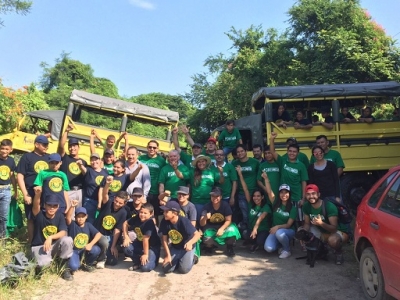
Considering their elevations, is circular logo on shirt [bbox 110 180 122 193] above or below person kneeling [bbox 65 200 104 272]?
above

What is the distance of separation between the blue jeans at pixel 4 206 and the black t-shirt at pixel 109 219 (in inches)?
53.8

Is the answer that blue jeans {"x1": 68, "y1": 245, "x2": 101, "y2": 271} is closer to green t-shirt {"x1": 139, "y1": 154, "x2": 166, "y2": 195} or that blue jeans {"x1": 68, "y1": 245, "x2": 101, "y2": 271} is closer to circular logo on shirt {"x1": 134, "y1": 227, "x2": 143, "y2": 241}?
circular logo on shirt {"x1": 134, "y1": 227, "x2": 143, "y2": 241}

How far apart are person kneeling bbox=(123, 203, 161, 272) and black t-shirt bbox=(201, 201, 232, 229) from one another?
84cm

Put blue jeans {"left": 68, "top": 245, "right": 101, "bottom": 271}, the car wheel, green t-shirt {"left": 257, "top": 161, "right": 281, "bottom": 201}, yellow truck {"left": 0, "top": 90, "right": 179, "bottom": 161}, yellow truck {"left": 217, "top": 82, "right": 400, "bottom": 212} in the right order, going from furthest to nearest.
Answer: yellow truck {"left": 0, "top": 90, "right": 179, "bottom": 161} < yellow truck {"left": 217, "top": 82, "right": 400, "bottom": 212} < green t-shirt {"left": 257, "top": 161, "right": 281, "bottom": 201} < blue jeans {"left": 68, "top": 245, "right": 101, "bottom": 271} < the car wheel

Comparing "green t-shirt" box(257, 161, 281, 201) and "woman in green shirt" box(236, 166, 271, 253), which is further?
"green t-shirt" box(257, 161, 281, 201)

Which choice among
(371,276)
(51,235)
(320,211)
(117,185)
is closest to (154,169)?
(117,185)

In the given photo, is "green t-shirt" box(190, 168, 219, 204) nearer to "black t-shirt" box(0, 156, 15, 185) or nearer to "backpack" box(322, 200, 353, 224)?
"backpack" box(322, 200, 353, 224)

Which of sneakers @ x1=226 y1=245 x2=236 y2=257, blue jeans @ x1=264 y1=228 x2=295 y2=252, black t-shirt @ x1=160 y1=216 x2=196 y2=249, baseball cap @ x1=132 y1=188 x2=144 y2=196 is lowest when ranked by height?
sneakers @ x1=226 y1=245 x2=236 y2=257

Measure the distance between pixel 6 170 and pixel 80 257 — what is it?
176 centimetres

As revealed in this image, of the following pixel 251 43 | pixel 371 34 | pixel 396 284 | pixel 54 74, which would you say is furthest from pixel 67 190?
pixel 54 74

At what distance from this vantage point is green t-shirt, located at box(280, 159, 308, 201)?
602 centimetres

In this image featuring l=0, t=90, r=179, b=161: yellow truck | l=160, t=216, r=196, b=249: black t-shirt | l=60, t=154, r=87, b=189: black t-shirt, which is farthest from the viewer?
l=0, t=90, r=179, b=161: yellow truck

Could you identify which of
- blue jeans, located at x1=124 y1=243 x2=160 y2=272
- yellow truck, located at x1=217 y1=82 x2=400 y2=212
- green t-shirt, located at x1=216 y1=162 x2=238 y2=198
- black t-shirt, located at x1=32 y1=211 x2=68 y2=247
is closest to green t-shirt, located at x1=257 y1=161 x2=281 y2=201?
green t-shirt, located at x1=216 y1=162 x2=238 y2=198

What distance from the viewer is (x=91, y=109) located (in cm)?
1007
